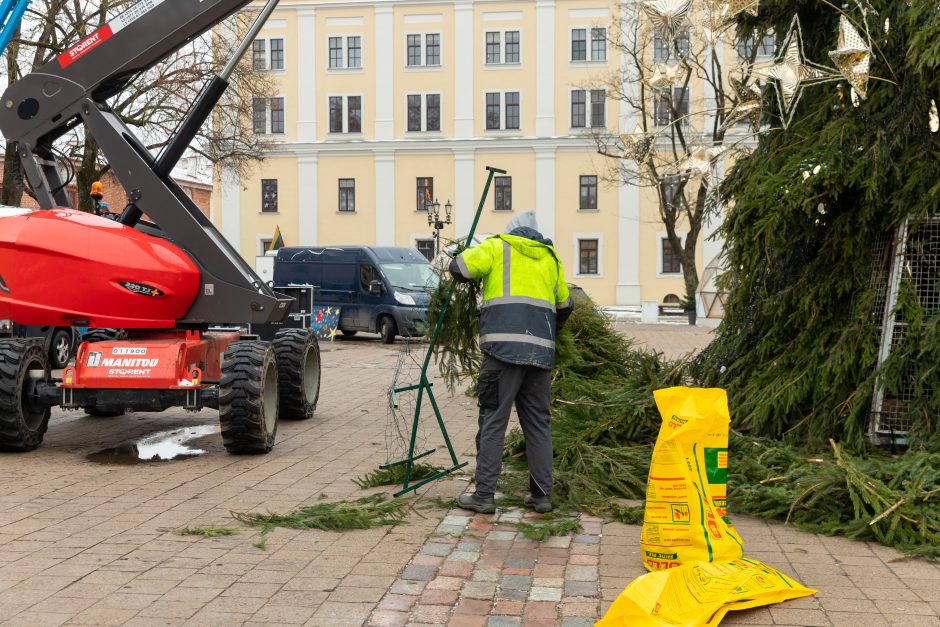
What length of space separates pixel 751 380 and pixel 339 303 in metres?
18.6

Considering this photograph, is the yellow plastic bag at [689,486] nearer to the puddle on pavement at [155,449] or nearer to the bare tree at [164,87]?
the puddle on pavement at [155,449]

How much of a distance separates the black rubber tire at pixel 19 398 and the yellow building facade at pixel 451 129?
4365cm

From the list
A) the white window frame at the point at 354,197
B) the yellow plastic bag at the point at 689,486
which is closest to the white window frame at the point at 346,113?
the white window frame at the point at 354,197

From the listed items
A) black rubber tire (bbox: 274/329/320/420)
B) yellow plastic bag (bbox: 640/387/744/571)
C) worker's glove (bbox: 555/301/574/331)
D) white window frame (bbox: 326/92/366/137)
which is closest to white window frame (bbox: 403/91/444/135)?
white window frame (bbox: 326/92/366/137)

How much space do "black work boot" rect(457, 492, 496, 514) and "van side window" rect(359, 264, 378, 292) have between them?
19.0m

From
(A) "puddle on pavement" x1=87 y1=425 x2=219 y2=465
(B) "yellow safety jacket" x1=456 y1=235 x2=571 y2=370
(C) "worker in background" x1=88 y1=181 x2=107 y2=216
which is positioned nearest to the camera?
(B) "yellow safety jacket" x1=456 y1=235 x2=571 y2=370

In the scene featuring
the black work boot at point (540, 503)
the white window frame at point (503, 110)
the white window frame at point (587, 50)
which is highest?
the white window frame at point (587, 50)

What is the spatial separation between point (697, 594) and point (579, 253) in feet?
163

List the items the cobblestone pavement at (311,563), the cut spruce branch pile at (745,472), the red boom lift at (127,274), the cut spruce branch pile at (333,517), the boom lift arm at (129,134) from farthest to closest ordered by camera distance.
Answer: the boom lift arm at (129,134) → the red boom lift at (127,274) → the cut spruce branch pile at (333,517) → the cut spruce branch pile at (745,472) → the cobblestone pavement at (311,563)

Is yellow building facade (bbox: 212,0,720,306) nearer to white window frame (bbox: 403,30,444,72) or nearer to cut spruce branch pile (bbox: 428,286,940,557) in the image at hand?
white window frame (bbox: 403,30,444,72)

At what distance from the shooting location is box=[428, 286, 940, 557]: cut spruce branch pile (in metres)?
6.11

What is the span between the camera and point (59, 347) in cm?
1472

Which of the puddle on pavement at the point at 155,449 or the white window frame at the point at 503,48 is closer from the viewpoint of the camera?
the puddle on pavement at the point at 155,449

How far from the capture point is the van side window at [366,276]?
1011 inches
